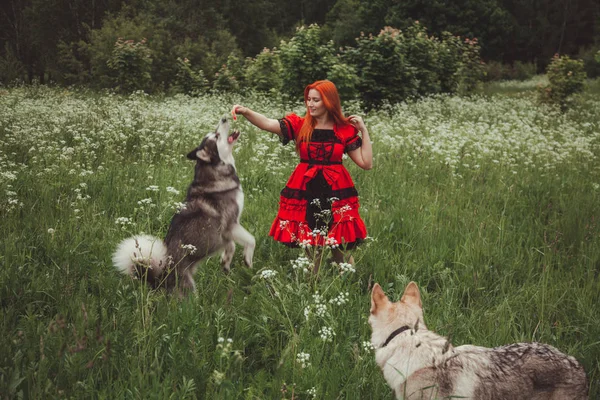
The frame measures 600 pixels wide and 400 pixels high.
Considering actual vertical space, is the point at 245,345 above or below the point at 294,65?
below

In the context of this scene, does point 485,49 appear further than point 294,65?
Yes

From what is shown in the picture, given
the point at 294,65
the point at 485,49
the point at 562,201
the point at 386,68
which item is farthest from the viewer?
the point at 485,49

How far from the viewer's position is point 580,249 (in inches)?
166

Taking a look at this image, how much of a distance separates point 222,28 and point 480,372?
3563 centimetres

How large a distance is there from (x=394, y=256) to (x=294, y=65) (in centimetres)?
1010

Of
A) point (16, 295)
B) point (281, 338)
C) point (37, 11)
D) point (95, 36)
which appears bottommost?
point (281, 338)

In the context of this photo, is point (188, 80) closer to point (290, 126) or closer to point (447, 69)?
point (447, 69)

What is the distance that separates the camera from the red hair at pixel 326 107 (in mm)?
3738

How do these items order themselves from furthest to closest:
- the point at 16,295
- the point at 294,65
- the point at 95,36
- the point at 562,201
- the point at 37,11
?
the point at 37,11
the point at 95,36
the point at 294,65
the point at 562,201
the point at 16,295

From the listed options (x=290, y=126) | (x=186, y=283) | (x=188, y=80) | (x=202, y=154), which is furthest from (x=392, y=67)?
(x=186, y=283)

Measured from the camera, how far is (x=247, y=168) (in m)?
6.41

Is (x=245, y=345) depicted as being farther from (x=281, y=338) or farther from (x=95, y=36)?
(x=95, y=36)

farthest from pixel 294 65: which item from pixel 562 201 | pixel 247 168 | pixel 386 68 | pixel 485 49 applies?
pixel 485 49

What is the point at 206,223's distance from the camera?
11.8 ft
